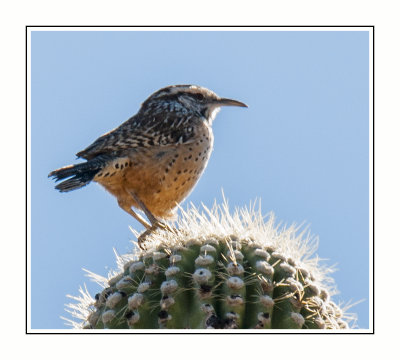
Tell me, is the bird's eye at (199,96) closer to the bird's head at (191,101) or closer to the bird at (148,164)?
the bird's head at (191,101)

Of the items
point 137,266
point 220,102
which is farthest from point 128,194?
point 137,266

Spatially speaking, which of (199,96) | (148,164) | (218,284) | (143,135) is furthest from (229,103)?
(218,284)

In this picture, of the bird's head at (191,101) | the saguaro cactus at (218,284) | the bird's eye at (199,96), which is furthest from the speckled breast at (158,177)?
the saguaro cactus at (218,284)

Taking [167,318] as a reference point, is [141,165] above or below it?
above

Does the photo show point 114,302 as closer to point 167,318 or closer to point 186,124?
point 167,318

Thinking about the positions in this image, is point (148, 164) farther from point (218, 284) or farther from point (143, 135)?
point (218, 284)
